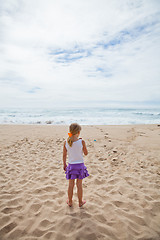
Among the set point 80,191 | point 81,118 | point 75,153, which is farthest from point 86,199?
point 81,118

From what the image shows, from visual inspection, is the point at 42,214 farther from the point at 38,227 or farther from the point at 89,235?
the point at 89,235

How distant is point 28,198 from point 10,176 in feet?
3.98

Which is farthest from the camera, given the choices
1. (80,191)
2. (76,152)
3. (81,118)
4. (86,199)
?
(81,118)

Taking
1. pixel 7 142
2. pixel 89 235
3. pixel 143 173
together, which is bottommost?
pixel 89 235

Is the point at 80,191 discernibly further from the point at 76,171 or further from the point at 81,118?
the point at 81,118

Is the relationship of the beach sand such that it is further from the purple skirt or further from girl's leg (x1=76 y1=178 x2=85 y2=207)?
the purple skirt

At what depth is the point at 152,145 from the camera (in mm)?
6398

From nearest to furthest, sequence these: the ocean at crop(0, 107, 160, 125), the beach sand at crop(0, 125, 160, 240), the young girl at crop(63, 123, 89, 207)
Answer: the beach sand at crop(0, 125, 160, 240) < the young girl at crop(63, 123, 89, 207) < the ocean at crop(0, 107, 160, 125)

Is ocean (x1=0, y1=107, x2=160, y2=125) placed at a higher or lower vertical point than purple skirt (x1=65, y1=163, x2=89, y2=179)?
higher

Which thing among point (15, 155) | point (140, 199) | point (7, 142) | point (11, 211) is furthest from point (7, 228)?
point (7, 142)

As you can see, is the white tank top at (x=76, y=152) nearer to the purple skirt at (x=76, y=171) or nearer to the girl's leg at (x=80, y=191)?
the purple skirt at (x=76, y=171)

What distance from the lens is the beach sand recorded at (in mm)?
2244

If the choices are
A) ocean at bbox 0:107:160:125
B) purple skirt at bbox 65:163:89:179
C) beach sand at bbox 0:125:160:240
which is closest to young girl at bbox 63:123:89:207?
purple skirt at bbox 65:163:89:179

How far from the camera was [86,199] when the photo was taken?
2.99 m
